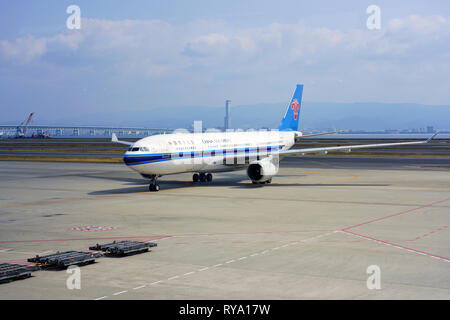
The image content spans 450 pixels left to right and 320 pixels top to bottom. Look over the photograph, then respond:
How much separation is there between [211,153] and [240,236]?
22.0 metres

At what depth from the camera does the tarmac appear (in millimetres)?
15211

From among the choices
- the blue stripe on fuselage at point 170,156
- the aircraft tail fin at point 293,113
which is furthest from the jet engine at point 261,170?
the aircraft tail fin at point 293,113

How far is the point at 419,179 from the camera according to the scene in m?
48.9

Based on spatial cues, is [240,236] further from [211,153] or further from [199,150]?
[211,153]

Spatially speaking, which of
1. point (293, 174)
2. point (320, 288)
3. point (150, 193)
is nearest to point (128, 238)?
point (320, 288)

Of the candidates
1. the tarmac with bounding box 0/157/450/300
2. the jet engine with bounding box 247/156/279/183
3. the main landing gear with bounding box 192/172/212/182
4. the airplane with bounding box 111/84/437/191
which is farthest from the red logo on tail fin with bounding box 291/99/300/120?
the main landing gear with bounding box 192/172/212/182

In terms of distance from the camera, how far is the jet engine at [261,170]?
4385 cm

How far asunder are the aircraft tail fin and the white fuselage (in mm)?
1626

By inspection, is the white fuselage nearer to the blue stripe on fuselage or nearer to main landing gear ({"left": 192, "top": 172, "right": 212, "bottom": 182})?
the blue stripe on fuselage

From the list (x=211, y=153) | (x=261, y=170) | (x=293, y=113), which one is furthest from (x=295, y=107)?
(x=211, y=153)

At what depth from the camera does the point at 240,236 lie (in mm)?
23141

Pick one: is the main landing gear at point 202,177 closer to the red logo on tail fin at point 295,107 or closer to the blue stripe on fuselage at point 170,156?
the blue stripe on fuselage at point 170,156

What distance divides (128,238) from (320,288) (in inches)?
424
